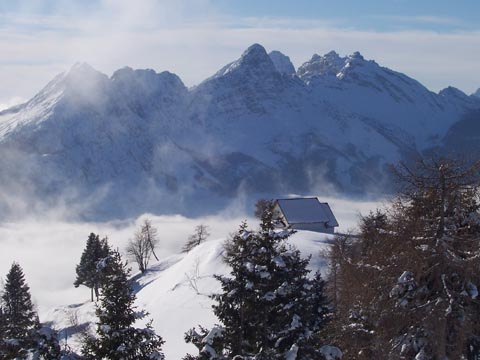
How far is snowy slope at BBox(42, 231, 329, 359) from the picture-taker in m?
40.5

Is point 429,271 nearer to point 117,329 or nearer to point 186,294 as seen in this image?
point 117,329

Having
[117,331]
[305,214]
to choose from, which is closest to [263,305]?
[117,331]

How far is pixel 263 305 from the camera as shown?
14.3 metres

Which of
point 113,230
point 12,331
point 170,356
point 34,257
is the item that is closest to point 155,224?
point 113,230

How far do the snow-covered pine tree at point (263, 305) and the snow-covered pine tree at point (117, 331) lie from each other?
46.3 inches

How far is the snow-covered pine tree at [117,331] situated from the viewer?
15.1 m

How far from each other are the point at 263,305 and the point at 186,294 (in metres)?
34.3

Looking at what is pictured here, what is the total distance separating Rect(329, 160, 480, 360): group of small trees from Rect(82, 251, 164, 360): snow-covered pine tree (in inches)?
225

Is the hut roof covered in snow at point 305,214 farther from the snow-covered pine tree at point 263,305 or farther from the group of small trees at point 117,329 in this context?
the snow-covered pine tree at point 263,305

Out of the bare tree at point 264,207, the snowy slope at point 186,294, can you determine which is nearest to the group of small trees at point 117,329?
the bare tree at point 264,207

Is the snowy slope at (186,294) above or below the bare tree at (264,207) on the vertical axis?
below

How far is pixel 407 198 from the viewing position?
13648 mm

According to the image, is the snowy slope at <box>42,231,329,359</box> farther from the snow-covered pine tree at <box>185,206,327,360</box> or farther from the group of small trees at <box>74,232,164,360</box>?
the snow-covered pine tree at <box>185,206,327,360</box>

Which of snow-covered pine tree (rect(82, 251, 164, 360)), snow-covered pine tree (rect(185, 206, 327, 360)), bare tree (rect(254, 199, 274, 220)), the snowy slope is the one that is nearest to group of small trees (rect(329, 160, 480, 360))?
snow-covered pine tree (rect(185, 206, 327, 360))
